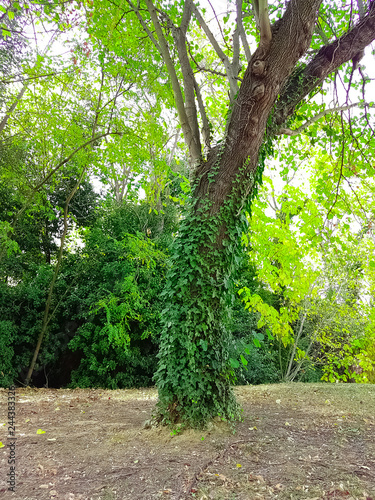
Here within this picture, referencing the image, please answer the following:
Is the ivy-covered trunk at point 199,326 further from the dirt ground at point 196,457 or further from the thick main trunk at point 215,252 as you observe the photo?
the dirt ground at point 196,457

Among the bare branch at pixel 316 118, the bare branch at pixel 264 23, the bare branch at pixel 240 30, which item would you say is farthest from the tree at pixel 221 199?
the bare branch at pixel 240 30

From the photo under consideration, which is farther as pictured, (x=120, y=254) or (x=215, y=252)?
(x=120, y=254)

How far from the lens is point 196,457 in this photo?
252 cm

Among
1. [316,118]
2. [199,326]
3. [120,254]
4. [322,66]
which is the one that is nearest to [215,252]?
[199,326]

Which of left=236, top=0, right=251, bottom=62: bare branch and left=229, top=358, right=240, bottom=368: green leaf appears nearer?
left=229, top=358, right=240, bottom=368: green leaf

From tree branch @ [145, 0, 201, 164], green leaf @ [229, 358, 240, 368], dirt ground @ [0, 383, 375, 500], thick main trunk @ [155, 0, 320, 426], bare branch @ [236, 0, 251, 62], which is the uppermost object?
bare branch @ [236, 0, 251, 62]

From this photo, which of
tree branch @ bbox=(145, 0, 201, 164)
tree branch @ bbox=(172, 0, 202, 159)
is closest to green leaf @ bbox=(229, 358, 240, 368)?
tree branch @ bbox=(145, 0, 201, 164)

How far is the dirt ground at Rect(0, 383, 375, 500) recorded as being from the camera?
2074 mm

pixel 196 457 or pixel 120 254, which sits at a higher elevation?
pixel 120 254

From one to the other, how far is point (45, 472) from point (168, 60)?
4142mm

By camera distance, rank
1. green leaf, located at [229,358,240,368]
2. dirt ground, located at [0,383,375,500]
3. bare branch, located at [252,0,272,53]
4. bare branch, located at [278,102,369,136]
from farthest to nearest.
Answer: bare branch, located at [278,102,369,136], bare branch, located at [252,0,272,53], green leaf, located at [229,358,240,368], dirt ground, located at [0,383,375,500]

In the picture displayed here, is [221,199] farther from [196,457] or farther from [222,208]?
[196,457]

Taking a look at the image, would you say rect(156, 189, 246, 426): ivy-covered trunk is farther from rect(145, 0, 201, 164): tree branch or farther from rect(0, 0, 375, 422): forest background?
rect(0, 0, 375, 422): forest background

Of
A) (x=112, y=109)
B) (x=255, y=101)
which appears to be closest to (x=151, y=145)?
(x=112, y=109)
